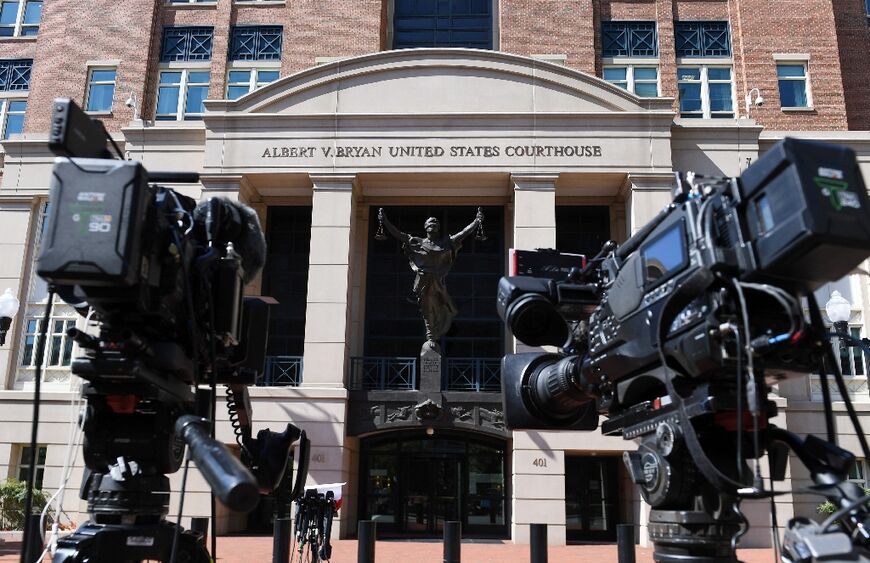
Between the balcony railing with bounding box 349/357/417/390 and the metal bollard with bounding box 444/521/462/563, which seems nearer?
the metal bollard with bounding box 444/521/462/563

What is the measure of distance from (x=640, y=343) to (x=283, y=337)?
17.7 m

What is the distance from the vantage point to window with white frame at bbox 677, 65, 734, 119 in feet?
71.7

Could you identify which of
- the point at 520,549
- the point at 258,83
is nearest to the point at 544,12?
the point at 258,83

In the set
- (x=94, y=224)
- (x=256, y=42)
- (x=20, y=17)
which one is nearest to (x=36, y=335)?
(x=256, y=42)

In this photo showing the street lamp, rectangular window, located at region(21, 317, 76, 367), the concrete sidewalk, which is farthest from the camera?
rectangular window, located at region(21, 317, 76, 367)

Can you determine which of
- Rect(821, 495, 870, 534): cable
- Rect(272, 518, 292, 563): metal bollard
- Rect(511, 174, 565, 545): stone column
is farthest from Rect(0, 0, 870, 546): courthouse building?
Rect(821, 495, 870, 534): cable

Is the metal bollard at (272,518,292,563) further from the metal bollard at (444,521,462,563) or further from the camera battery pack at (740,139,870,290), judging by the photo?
the camera battery pack at (740,139,870,290)

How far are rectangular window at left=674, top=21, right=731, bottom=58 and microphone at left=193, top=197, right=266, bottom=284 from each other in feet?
70.4

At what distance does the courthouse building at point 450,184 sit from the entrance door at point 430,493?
0.19 ft

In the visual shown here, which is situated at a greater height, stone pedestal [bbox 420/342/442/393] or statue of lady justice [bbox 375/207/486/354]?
statue of lady justice [bbox 375/207/486/354]

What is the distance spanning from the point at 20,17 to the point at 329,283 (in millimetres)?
15789

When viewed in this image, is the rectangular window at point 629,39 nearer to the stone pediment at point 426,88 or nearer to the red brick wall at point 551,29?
the red brick wall at point 551,29

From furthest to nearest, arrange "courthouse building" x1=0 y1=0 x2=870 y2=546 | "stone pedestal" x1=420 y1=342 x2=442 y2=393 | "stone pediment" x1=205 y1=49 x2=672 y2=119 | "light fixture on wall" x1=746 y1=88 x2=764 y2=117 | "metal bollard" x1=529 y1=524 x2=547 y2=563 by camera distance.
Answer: "light fixture on wall" x1=746 y1=88 x2=764 y2=117 → "stone pediment" x1=205 y1=49 x2=672 y2=119 → "stone pedestal" x1=420 y1=342 x2=442 y2=393 → "courthouse building" x1=0 y1=0 x2=870 y2=546 → "metal bollard" x1=529 y1=524 x2=547 y2=563

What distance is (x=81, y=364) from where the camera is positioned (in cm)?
292
